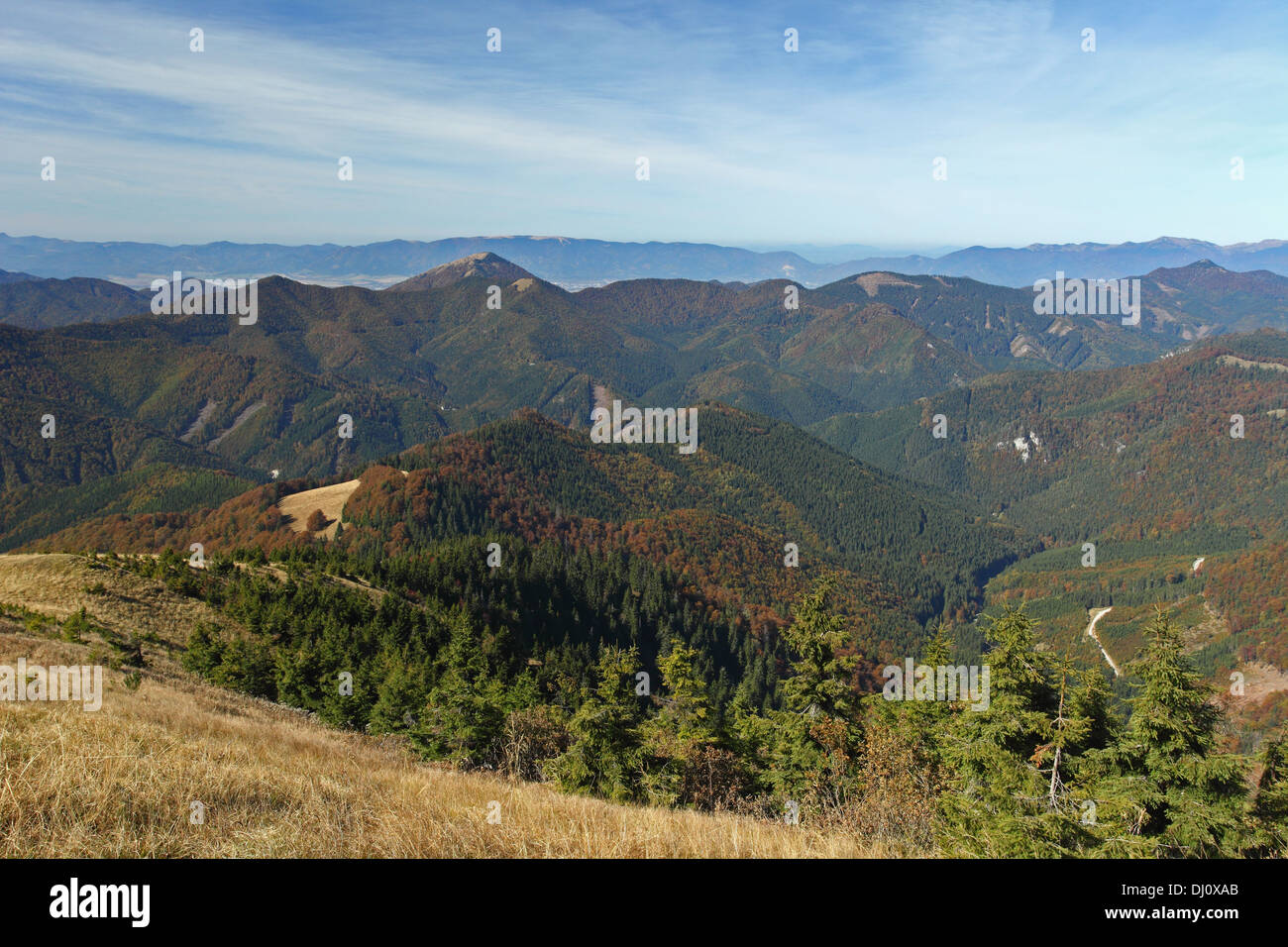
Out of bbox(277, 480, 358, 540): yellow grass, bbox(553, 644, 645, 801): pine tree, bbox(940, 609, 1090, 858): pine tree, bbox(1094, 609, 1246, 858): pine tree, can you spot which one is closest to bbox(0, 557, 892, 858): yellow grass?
bbox(553, 644, 645, 801): pine tree

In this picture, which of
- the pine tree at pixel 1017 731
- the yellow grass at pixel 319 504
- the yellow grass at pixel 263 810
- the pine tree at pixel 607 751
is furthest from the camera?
the yellow grass at pixel 319 504

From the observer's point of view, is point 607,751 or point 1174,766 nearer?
point 1174,766

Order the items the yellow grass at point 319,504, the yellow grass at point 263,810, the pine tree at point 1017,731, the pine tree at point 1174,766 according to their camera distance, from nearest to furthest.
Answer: the yellow grass at point 263,810 → the pine tree at point 1174,766 → the pine tree at point 1017,731 → the yellow grass at point 319,504

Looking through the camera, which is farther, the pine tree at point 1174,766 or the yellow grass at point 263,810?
the pine tree at point 1174,766

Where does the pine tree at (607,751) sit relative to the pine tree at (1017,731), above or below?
below

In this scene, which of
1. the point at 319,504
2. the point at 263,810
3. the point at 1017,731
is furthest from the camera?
the point at 319,504

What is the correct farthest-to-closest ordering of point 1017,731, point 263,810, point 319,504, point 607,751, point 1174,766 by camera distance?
point 319,504
point 607,751
point 1017,731
point 1174,766
point 263,810

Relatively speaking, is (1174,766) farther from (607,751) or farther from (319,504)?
(319,504)

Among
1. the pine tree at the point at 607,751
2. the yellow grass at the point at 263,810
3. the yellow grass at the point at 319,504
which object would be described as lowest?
the yellow grass at the point at 319,504

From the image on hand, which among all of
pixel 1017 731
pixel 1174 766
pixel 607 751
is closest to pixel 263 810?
pixel 607 751

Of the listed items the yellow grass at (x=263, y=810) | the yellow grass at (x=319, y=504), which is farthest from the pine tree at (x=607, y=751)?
the yellow grass at (x=319, y=504)

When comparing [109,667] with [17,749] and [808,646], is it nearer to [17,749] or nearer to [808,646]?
[17,749]

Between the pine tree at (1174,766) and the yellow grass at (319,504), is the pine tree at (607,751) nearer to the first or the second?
the pine tree at (1174,766)

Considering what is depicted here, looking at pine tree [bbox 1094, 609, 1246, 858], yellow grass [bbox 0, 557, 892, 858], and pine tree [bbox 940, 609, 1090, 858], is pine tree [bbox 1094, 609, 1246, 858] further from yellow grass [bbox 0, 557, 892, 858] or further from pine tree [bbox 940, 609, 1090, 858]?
yellow grass [bbox 0, 557, 892, 858]
